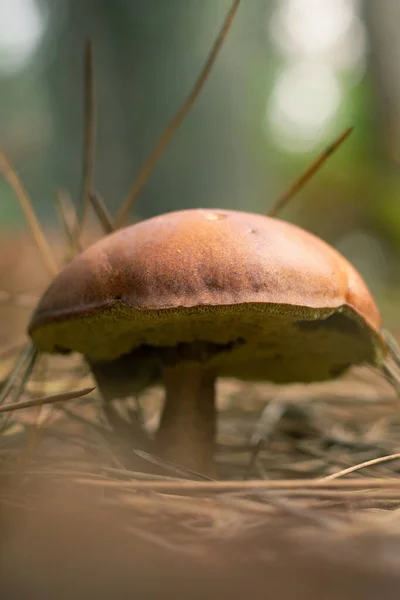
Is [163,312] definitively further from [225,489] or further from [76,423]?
[76,423]

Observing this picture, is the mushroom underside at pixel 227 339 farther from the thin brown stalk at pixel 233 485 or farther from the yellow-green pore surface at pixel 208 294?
the thin brown stalk at pixel 233 485

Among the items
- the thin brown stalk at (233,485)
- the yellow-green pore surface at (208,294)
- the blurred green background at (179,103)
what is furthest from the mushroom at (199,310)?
the blurred green background at (179,103)

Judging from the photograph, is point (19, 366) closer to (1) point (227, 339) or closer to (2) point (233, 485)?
(1) point (227, 339)

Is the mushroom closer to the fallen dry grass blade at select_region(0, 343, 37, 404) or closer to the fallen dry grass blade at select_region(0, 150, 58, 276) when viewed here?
the fallen dry grass blade at select_region(0, 343, 37, 404)

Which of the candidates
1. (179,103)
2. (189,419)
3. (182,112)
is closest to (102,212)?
(182,112)

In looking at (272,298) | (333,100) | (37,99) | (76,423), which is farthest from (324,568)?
(333,100)

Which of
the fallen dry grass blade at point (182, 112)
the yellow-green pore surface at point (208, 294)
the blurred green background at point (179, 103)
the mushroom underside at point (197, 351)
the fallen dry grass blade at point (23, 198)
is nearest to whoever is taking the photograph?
the yellow-green pore surface at point (208, 294)

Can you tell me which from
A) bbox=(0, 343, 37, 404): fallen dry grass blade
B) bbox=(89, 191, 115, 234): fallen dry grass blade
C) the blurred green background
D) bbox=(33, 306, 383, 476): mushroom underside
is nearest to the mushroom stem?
bbox=(33, 306, 383, 476): mushroom underside
